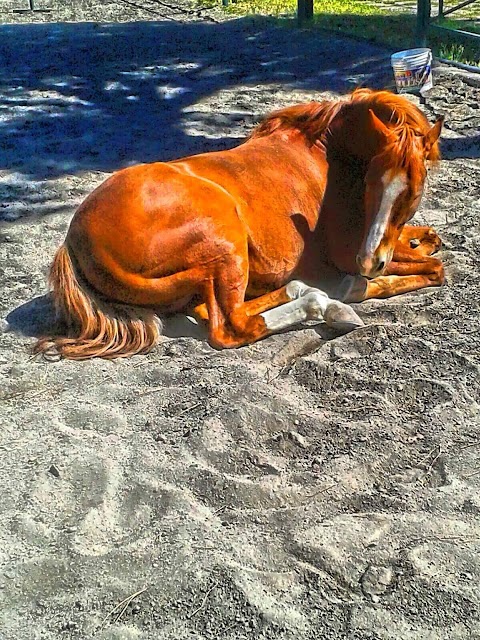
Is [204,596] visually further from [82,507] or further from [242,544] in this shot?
[82,507]

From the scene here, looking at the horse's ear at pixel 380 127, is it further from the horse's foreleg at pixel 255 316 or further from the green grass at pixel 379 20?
the green grass at pixel 379 20

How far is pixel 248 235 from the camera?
4148mm

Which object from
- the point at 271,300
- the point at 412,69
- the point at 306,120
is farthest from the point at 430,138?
the point at 412,69

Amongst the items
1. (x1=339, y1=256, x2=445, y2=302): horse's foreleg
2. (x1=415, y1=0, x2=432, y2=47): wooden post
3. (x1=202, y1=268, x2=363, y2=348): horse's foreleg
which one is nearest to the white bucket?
(x1=415, y1=0, x2=432, y2=47): wooden post

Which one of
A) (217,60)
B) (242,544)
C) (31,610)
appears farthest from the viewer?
(217,60)

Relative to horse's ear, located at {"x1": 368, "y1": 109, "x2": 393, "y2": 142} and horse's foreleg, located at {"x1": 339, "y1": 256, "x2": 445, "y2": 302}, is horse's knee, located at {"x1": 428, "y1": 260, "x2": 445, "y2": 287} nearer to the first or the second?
horse's foreleg, located at {"x1": 339, "y1": 256, "x2": 445, "y2": 302}

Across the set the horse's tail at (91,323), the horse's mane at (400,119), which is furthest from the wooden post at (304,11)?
the horse's tail at (91,323)

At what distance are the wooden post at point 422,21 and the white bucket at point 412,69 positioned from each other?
2459 mm

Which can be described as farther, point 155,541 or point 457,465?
point 457,465

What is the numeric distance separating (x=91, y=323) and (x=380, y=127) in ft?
5.45

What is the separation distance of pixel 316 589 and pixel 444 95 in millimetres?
6280

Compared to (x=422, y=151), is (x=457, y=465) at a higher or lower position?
lower

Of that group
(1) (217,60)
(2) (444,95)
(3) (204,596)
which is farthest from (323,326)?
(1) (217,60)

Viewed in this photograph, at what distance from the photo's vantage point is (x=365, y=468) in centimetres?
306
